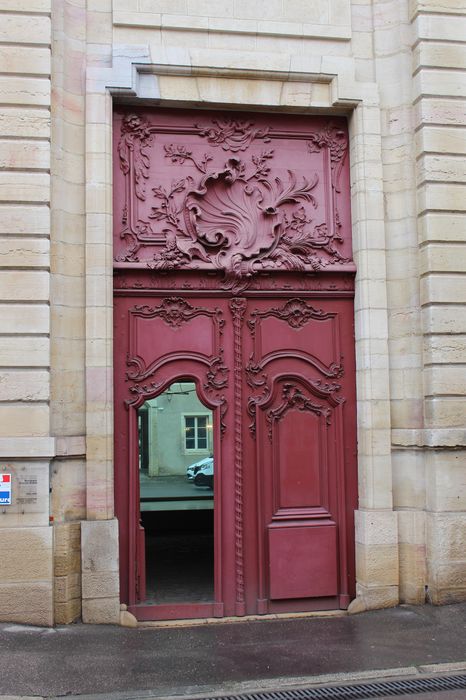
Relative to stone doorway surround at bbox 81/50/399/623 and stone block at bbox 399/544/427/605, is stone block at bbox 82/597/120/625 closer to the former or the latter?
stone doorway surround at bbox 81/50/399/623

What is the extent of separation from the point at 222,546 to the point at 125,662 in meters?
1.87

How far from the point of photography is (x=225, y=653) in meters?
6.18

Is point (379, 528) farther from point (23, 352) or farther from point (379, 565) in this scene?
point (23, 352)

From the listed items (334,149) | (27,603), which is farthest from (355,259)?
(27,603)

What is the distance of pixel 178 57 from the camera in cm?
754

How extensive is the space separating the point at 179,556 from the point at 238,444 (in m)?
3.16

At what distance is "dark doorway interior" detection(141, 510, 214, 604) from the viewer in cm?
795

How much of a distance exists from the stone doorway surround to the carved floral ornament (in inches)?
10.8

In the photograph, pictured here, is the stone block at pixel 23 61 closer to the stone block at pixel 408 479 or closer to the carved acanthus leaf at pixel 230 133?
the carved acanthus leaf at pixel 230 133

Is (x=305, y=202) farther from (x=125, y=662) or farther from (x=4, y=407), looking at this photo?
(x=125, y=662)

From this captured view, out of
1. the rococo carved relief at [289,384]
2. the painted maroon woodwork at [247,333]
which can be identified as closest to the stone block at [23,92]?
the painted maroon woodwork at [247,333]

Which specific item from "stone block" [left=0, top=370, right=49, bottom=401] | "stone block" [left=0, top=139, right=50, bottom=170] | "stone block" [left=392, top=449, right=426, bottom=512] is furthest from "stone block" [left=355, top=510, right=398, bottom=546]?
"stone block" [left=0, top=139, right=50, bottom=170]

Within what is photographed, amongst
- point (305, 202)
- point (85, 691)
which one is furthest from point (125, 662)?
point (305, 202)

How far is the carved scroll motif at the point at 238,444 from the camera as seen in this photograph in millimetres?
7465
